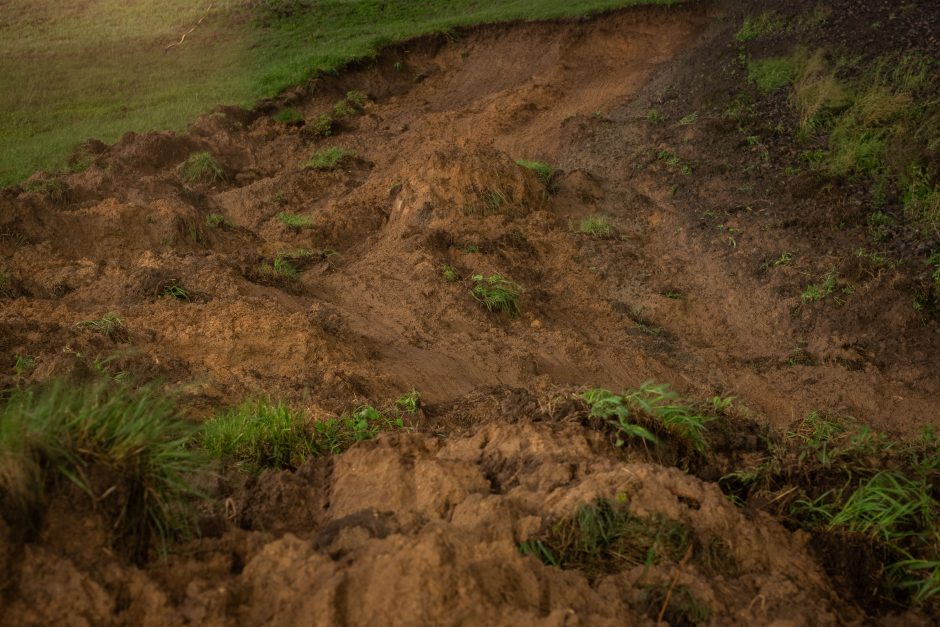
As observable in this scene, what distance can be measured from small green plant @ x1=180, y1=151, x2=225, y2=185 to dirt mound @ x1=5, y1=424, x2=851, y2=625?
8.63 metres

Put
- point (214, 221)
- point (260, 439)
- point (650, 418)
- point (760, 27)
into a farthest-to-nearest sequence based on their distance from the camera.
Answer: point (760, 27) < point (214, 221) < point (260, 439) < point (650, 418)

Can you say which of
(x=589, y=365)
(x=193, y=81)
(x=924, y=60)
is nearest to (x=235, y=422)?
(x=589, y=365)

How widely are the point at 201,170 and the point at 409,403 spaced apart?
7.66 metres

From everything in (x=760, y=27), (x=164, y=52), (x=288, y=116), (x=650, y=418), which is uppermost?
(x=164, y=52)

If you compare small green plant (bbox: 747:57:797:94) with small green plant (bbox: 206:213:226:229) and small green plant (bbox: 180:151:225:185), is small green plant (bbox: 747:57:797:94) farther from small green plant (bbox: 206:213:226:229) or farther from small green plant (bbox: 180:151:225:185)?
small green plant (bbox: 180:151:225:185)

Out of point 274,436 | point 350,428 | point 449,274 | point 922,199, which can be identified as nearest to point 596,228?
point 449,274

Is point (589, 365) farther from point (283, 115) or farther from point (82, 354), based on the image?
point (283, 115)

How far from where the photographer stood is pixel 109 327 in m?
4.71

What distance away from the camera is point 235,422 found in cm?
362

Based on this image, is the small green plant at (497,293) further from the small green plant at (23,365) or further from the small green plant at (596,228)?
the small green plant at (23,365)

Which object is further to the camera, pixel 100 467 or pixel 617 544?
pixel 617 544

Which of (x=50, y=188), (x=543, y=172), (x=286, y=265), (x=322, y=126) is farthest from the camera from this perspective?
(x=322, y=126)

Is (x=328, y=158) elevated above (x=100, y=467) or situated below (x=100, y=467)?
below

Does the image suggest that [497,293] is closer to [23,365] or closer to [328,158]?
[23,365]
